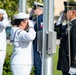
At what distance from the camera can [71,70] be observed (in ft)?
18.3

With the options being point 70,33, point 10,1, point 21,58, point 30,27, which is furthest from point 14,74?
point 10,1

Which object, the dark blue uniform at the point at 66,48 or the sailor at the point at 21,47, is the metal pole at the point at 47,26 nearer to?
the dark blue uniform at the point at 66,48

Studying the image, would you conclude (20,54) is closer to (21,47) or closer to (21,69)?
(21,47)

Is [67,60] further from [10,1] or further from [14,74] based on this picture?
[10,1]

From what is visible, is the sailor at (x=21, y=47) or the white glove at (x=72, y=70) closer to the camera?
the white glove at (x=72, y=70)

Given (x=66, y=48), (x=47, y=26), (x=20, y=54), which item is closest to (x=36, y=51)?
(x=20, y=54)

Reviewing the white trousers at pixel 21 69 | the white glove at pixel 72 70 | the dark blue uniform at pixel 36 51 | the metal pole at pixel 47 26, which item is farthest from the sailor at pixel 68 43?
the dark blue uniform at pixel 36 51

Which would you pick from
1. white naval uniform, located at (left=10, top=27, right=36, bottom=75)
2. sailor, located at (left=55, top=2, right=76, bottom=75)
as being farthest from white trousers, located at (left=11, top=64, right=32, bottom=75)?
sailor, located at (left=55, top=2, right=76, bottom=75)

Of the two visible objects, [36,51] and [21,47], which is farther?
[36,51]

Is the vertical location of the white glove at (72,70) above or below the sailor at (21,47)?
below

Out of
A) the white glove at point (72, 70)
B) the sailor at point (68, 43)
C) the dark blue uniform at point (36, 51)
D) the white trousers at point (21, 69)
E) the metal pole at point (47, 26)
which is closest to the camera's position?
the metal pole at point (47, 26)

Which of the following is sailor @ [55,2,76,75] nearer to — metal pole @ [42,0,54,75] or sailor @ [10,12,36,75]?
metal pole @ [42,0,54,75]

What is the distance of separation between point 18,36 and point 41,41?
0.74 metres

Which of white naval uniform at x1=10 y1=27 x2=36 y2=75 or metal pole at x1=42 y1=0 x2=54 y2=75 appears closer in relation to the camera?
metal pole at x1=42 y1=0 x2=54 y2=75
